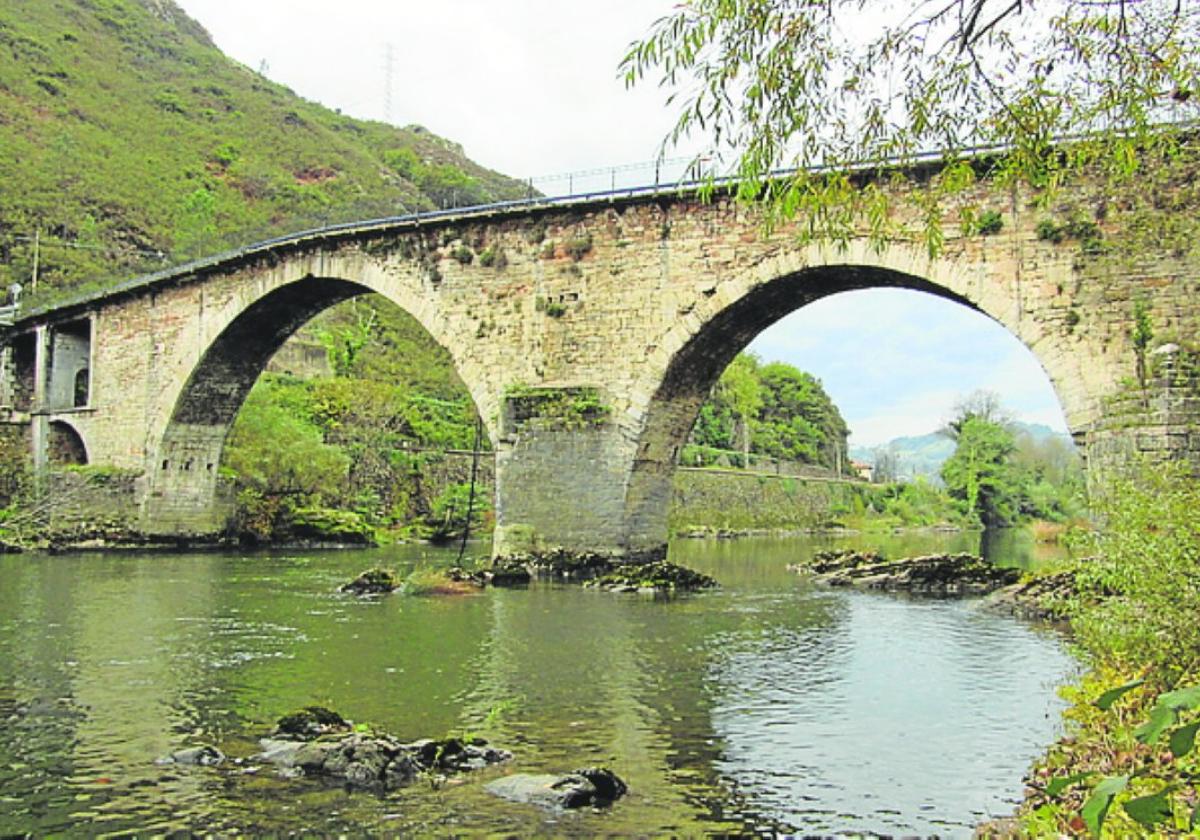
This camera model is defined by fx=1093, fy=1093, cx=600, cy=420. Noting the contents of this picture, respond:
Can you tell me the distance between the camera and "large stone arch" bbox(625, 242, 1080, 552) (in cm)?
1502

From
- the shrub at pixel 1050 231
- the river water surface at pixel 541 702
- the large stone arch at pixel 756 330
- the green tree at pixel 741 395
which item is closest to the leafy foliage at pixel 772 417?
the green tree at pixel 741 395

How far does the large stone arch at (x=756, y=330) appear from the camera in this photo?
15.0 m

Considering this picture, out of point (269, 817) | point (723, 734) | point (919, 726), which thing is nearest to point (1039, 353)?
point (919, 726)

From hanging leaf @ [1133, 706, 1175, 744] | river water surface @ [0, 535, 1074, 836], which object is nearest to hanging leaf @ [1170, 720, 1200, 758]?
hanging leaf @ [1133, 706, 1175, 744]

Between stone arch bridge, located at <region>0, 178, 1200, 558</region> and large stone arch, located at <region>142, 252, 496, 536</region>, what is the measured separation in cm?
10

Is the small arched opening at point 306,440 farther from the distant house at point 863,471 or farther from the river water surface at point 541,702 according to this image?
the distant house at point 863,471

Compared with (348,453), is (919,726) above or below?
below

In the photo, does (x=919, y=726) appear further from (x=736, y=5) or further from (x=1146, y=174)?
(x=1146, y=174)

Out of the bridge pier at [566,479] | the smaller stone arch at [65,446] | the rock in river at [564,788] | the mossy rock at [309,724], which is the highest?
the smaller stone arch at [65,446]

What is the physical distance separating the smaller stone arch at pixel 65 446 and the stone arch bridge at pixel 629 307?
777 centimetres

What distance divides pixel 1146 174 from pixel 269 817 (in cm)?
1335

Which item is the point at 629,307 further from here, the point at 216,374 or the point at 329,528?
the point at 329,528

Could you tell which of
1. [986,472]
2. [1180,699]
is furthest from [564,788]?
[986,472]

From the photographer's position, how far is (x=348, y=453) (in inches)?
1374
